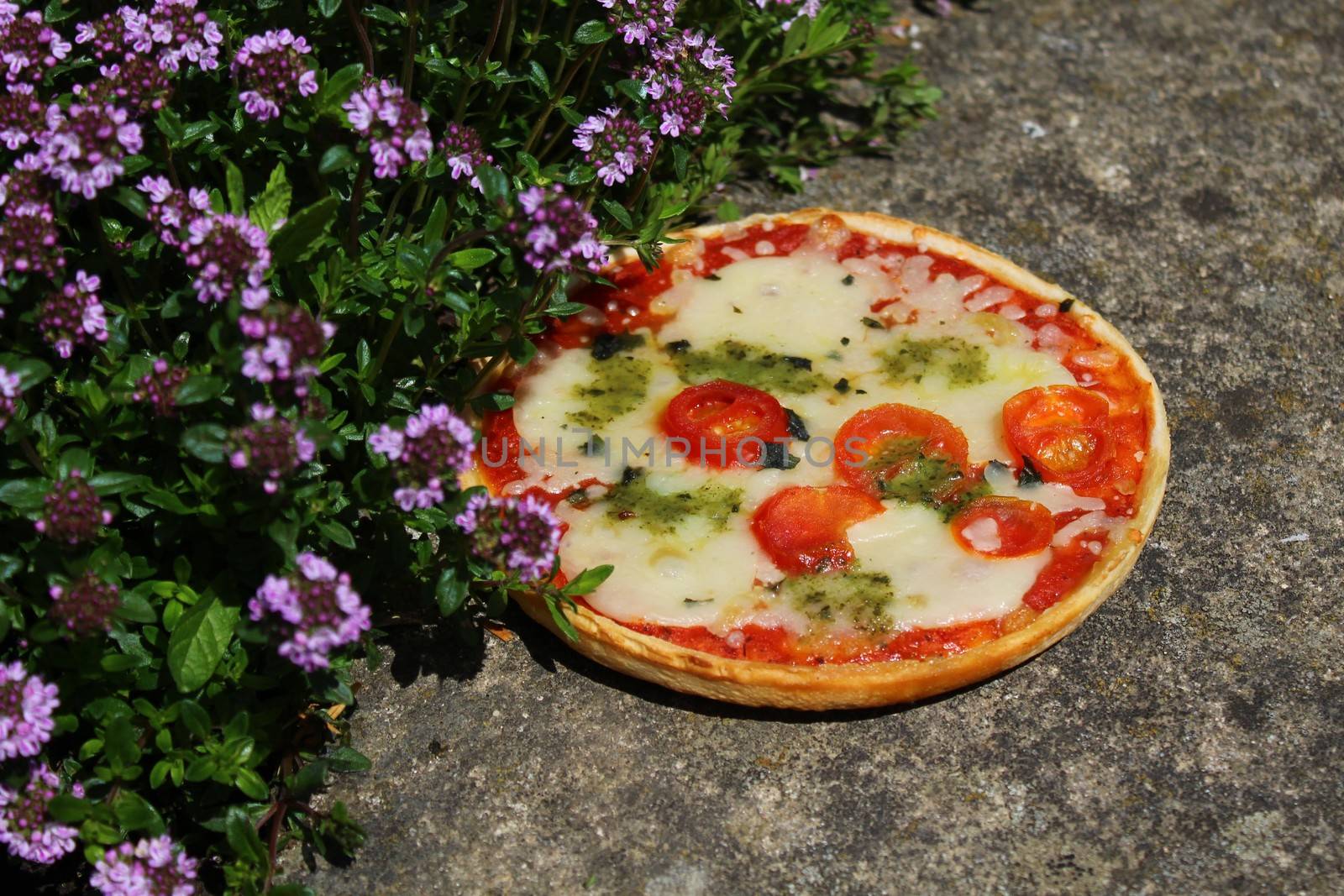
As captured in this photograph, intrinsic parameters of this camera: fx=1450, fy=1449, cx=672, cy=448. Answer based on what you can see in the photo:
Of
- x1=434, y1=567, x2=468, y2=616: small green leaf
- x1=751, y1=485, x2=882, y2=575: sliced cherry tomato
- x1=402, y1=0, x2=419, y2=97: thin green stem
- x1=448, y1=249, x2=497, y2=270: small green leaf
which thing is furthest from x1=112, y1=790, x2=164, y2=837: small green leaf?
x1=402, y1=0, x2=419, y2=97: thin green stem

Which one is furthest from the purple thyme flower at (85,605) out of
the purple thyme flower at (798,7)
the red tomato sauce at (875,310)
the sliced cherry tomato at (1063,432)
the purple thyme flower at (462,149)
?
the purple thyme flower at (798,7)

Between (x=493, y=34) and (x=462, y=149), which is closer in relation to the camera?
(x=462, y=149)

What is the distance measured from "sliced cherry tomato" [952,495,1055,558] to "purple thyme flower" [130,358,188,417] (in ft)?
7.35

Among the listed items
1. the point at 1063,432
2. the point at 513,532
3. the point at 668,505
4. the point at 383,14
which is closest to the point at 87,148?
the point at 383,14

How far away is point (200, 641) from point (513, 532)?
0.89 m

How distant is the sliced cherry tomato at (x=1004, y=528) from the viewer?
431 centimetres

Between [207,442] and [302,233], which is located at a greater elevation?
[302,233]

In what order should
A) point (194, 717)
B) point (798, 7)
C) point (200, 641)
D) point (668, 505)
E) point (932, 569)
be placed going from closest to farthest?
point (194, 717) < point (200, 641) < point (932, 569) < point (668, 505) < point (798, 7)

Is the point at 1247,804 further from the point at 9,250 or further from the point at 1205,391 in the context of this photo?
the point at 9,250

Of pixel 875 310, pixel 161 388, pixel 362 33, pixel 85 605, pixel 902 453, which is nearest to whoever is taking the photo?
pixel 85 605

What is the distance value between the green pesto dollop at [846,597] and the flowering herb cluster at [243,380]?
26.0 inches

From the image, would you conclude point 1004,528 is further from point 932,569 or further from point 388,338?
point 388,338

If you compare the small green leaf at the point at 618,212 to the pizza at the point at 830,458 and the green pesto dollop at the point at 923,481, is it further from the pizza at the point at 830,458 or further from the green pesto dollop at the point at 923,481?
the green pesto dollop at the point at 923,481

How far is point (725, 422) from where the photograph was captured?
4660mm
